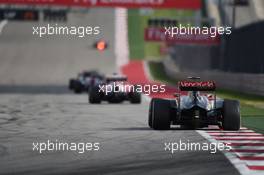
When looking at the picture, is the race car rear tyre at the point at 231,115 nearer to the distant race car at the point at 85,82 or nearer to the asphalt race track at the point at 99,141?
the asphalt race track at the point at 99,141

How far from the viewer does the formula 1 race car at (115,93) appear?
31.4m

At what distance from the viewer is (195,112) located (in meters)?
17.7

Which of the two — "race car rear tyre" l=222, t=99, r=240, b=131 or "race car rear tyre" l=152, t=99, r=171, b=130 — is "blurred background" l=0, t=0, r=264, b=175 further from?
"race car rear tyre" l=222, t=99, r=240, b=131

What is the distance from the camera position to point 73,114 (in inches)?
980

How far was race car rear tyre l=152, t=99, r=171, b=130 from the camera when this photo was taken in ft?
58.1

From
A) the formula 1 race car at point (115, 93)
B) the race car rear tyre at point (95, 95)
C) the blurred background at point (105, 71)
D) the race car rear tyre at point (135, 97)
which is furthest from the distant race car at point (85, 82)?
the race car rear tyre at point (135, 97)

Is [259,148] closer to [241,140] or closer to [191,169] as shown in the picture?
[241,140]

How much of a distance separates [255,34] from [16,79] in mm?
37937

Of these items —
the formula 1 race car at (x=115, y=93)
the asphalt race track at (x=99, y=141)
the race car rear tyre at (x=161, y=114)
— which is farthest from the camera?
the formula 1 race car at (x=115, y=93)

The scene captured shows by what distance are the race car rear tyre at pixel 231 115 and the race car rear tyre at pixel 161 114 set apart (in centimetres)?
115

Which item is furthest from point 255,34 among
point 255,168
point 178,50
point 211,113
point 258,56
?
point 178,50

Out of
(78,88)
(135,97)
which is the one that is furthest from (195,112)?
(78,88)

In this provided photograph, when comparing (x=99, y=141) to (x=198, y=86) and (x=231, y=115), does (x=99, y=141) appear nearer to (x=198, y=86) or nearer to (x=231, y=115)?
(x=198, y=86)

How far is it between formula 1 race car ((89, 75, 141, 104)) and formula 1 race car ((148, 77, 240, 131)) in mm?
13290
